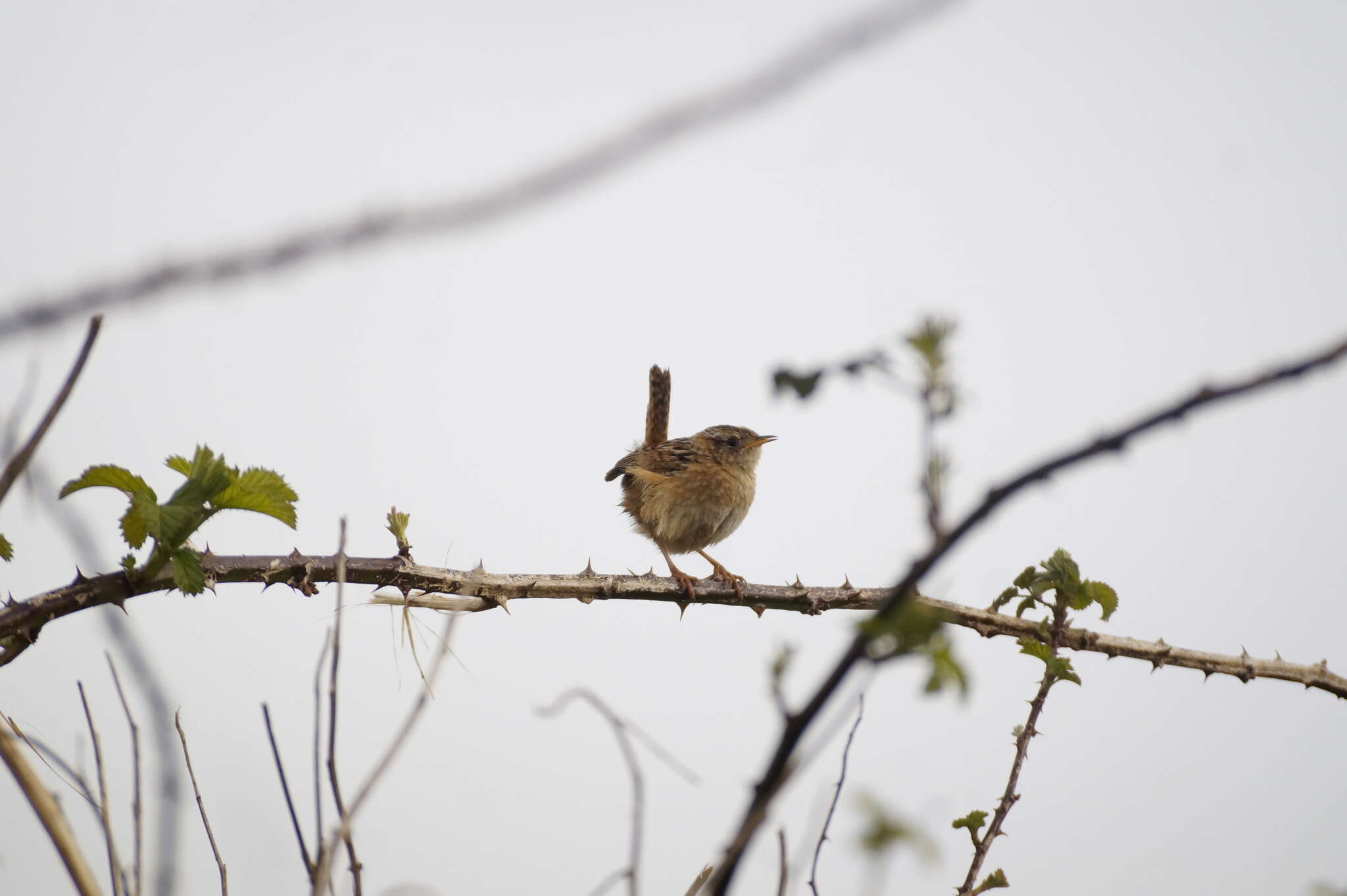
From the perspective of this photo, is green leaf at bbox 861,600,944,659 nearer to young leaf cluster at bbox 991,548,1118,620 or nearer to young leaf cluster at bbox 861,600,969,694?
young leaf cluster at bbox 861,600,969,694

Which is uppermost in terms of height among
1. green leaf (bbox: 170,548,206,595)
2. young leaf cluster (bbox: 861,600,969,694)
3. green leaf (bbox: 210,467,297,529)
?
green leaf (bbox: 210,467,297,529)

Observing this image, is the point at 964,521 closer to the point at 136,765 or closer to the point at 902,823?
the point at 902,823

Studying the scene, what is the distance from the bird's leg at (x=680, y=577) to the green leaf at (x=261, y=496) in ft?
4.16

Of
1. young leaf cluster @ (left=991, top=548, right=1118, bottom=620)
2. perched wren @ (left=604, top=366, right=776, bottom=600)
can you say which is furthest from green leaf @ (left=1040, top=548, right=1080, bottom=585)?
perched wren @ (left=604, top=366, right=776, bottom=600)

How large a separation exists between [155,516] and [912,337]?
192cm

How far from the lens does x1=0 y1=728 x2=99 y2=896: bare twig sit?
112 centimetres

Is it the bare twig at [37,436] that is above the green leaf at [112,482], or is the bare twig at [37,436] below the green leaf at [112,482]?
below

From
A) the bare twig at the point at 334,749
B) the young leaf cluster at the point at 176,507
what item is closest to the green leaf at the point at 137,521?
the young leaf cluster at the point at 176,507

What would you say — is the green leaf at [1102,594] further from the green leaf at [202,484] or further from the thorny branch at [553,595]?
the green leaf at [202,484]

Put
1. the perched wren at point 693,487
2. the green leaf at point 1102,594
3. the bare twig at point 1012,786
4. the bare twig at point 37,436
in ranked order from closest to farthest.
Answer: the bare twig at point 37,436 < the bare twig at point 1012,786 < the green leaf at point 1102,594 < the perched wren at point 693,487

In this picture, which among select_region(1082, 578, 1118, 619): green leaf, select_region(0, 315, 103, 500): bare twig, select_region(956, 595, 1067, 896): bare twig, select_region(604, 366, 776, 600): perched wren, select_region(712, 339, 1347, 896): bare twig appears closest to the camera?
select_region(712, 339, 1347, 896): bare twig

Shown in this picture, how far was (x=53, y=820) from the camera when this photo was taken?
1.12 metres

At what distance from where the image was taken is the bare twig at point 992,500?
792mm

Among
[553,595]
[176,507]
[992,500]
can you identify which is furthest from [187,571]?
[992,500]
